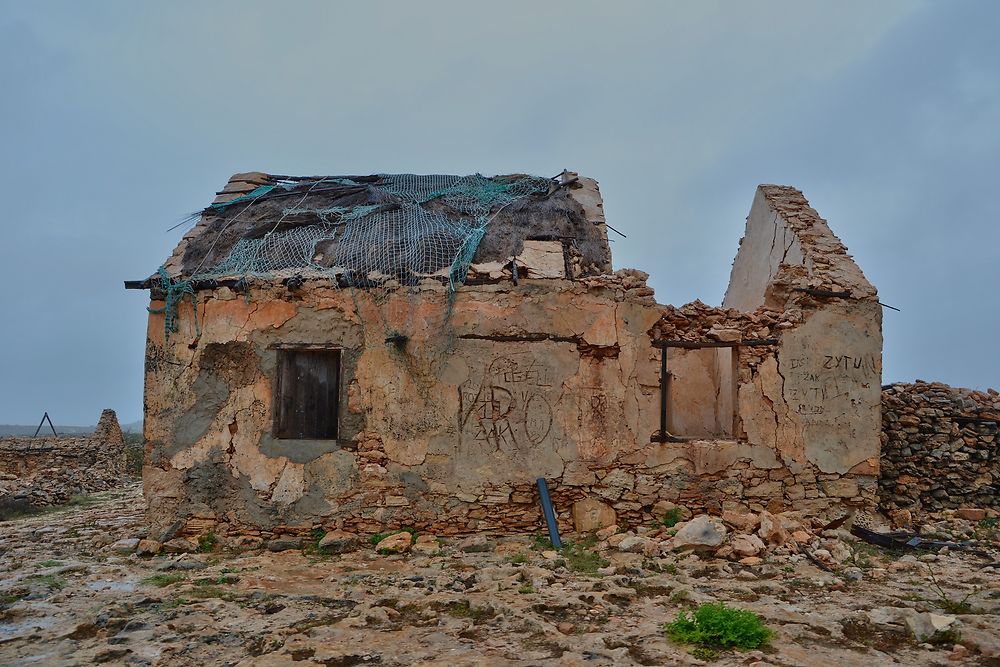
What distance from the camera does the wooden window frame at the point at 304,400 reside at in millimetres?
7348

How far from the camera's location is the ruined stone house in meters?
7.15

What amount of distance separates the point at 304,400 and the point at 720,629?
4811 millimetres

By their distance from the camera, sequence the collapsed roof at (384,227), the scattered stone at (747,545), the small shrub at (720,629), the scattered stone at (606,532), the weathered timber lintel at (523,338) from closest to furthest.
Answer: the small shrub at (720,629), the scattered stone at (747,545), the scattered stone at (606,532), the weathered timber lintel at (523,338), the collapsed roof at (384,227)

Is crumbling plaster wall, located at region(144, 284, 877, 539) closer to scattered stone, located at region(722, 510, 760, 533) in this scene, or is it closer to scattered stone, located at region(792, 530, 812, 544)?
scattered stone, located at region(722, 510, 760, 533)

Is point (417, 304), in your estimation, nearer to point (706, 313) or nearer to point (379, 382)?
point (379, 382)

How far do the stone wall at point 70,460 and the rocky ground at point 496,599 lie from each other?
765cm

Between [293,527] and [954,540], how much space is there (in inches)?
264

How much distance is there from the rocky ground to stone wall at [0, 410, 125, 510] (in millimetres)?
7646

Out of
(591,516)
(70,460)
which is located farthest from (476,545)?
(70,460)

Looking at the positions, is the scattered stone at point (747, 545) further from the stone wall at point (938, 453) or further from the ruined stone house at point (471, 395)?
the stone wall at point (938, 453)

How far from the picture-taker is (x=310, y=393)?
748 centimetres

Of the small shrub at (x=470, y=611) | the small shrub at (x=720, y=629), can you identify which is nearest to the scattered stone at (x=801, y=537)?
the small shrub at (x=720, y=629)

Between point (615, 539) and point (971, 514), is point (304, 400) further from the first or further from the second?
point (971, 514)

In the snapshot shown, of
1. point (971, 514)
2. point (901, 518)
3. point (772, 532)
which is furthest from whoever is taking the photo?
point (971, 514)
